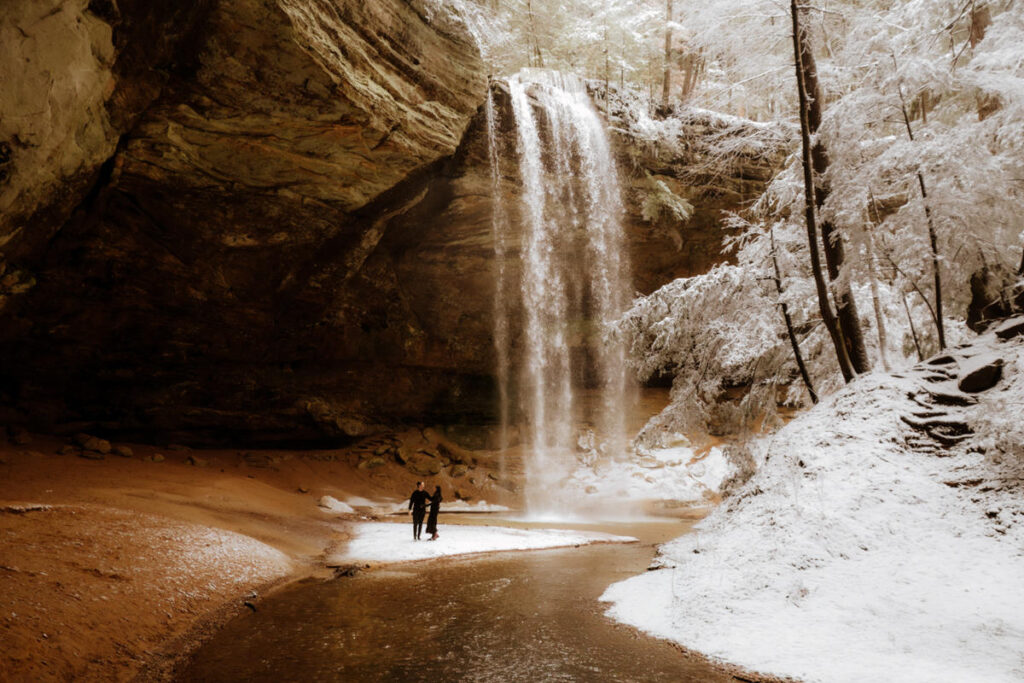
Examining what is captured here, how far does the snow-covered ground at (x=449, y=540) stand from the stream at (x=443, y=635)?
121cm

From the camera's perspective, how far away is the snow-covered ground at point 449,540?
32.4 feet

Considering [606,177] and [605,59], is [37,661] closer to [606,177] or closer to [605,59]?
[606,177]

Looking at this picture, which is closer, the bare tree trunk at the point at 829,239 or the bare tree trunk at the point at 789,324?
the bare tree trunk at the point at 829,239

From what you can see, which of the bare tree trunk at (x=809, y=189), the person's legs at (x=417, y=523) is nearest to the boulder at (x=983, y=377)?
the bare tree trunk at (x=809, y=189)

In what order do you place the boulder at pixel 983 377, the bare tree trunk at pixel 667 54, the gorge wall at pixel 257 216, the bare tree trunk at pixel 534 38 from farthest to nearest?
the bare tree trunk at pixel 667 54 < the bare tree trunk at pixel 534 38 < the gorge wall at pixel 257 216 < the boulder at pixel 983 377

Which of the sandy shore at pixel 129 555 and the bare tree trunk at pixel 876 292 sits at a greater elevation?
the bare tree trunk at pixel 876 292

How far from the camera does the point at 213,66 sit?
10398mm

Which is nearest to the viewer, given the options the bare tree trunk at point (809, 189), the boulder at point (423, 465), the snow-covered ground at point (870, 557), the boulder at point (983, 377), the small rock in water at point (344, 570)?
the snow-covered ground at point (870, 557)

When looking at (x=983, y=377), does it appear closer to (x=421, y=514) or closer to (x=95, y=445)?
(x=421, y=514)

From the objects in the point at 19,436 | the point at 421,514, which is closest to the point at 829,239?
the point at 421,514

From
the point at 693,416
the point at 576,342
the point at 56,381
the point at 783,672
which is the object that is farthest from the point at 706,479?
the point at 56,381

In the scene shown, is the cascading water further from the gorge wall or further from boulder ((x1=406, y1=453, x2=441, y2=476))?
boulder ((x1=406, y1=453, x2=441, y2=476))

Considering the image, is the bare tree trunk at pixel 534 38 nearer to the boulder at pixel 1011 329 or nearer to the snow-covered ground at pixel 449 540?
the snow-covered ground at pixel 449 540

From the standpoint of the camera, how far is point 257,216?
14.4 metres
